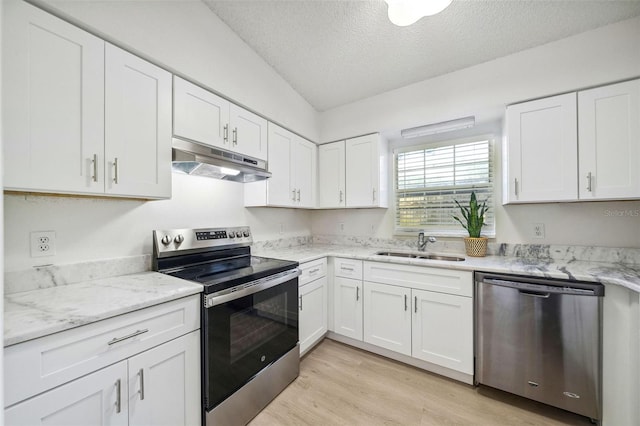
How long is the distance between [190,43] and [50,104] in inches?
36.1

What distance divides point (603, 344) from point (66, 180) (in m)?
3.08

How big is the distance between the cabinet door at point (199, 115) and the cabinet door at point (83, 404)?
133cm

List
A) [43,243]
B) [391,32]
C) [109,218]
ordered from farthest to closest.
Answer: [391,32] < [109,218] < [43,243]

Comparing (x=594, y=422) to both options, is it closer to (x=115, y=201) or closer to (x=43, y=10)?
(x=115, y=201)

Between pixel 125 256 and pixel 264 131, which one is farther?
pixel 264 131

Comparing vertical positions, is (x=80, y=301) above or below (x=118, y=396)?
above

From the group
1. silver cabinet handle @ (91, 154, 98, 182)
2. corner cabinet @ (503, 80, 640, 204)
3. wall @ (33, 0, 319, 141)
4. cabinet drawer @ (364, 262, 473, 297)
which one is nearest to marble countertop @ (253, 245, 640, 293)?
cabinet drawer @ (364, 262, 473, 297)

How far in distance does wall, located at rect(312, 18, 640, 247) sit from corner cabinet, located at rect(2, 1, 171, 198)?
2.05m

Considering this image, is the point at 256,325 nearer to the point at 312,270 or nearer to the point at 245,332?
the point at 245,332

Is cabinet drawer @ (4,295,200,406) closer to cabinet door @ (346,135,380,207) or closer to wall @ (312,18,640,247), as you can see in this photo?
cabinet door @ (346,135,380,207)

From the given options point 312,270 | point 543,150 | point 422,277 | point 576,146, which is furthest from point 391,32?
point 312,270

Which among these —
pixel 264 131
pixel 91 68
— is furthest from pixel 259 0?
pixel 91 68

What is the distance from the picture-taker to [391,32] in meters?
1.88

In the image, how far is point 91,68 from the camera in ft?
4.09
